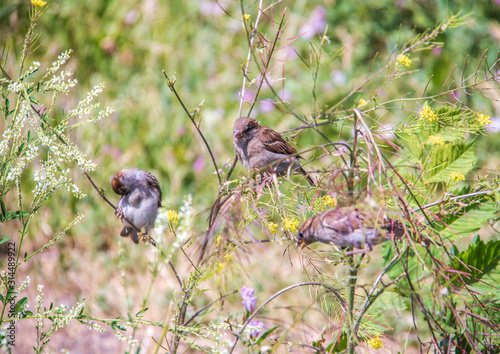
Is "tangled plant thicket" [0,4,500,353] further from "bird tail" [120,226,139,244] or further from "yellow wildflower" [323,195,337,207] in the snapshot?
"bird tail" [120,226,139,244]

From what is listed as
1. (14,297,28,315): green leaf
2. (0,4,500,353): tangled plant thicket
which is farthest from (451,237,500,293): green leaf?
(14,297,28,315): green leaf

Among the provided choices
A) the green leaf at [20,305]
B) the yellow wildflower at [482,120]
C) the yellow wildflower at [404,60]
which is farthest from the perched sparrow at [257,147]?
the green leaf at [20,305]

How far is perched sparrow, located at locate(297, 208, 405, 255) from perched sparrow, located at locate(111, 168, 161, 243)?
3.36 feet

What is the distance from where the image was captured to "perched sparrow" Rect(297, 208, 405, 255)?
→ 127 cm

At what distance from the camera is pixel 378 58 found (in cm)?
477

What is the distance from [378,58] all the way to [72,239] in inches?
132

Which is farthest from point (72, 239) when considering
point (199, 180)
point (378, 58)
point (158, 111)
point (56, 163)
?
point (378, 58)

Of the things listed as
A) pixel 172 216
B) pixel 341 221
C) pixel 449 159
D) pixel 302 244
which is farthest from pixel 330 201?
pixel 449 159

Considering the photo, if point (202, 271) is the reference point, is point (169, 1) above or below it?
above

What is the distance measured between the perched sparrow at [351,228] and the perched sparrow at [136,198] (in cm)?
102

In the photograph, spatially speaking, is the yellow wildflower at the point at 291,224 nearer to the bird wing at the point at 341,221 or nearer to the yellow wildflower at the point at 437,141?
the bird wing at the point at 341,221

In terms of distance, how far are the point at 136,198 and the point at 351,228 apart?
1229mm

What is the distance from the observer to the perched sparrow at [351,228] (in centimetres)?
127

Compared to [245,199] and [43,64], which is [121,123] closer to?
[43,64]
